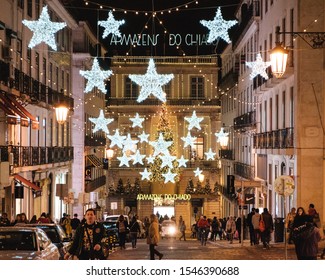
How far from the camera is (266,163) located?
35781 millimetres

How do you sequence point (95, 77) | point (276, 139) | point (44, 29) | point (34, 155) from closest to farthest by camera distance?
point (44, 29)
point (276, 139)
point (34, 155)
point (95, 77)

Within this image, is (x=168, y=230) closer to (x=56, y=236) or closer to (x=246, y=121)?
(x=246, y=121)

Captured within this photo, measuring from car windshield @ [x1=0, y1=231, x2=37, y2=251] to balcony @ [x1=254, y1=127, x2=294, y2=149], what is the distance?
14939 millimetres

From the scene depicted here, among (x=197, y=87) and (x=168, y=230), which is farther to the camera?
(x=197, y=87)

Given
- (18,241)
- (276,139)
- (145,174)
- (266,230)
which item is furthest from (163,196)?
(18,241)

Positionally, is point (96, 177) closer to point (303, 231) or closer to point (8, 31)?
point (8, 31)

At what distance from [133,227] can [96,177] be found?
96.5 ft

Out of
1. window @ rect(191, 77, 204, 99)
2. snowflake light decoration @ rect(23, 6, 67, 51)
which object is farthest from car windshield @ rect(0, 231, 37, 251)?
window @ rect(191, 77, 204, 99)

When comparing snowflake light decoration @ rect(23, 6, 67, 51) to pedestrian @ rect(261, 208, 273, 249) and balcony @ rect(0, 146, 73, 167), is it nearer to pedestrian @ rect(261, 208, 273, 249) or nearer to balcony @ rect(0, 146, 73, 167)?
balcony @ rect(0, 146, 73, 167)

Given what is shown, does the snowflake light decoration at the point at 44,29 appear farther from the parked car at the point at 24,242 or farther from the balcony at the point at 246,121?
the parked car at the point at 24,242

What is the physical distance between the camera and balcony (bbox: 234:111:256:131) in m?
40.7

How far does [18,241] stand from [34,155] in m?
18.0

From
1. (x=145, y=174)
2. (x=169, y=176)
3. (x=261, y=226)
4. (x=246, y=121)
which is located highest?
(x=246, y=121)

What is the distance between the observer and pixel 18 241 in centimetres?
1443
